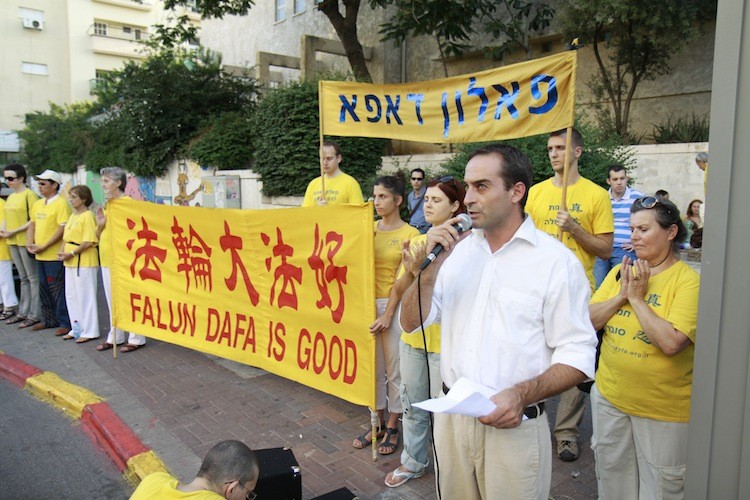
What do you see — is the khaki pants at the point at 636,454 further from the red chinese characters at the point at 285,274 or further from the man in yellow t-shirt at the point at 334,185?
the man in yellow t-shirt at the point at 334,185

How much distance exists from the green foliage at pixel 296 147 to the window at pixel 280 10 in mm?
12738

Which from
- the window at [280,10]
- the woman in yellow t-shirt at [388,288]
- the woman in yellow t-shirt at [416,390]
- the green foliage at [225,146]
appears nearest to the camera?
the woman in yellow t-shirt at [416,390]

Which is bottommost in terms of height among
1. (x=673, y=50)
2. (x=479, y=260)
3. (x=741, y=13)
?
(x=479, y=260)

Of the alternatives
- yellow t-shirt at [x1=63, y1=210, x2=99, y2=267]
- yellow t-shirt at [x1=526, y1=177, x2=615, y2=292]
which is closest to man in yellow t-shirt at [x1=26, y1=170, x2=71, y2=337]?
yellow t-shirt at [x1=63, y1=210, x2=99, y2=267]

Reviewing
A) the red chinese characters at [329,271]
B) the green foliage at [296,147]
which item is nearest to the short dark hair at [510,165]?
the red chinese characters at [329,271]

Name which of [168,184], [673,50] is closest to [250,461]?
[673,50]

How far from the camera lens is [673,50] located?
442 inches

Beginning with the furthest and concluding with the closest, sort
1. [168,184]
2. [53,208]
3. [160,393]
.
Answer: [168,184]
[53,208]
[160,393]

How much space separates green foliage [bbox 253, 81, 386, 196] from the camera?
11031mm

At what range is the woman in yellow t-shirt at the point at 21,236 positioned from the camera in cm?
788

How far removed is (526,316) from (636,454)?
1279 millimetres

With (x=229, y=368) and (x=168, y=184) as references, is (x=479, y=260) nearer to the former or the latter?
(x=229, y=368)

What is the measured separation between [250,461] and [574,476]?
2.31 m

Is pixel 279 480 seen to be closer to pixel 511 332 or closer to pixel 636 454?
pixel 511 332
